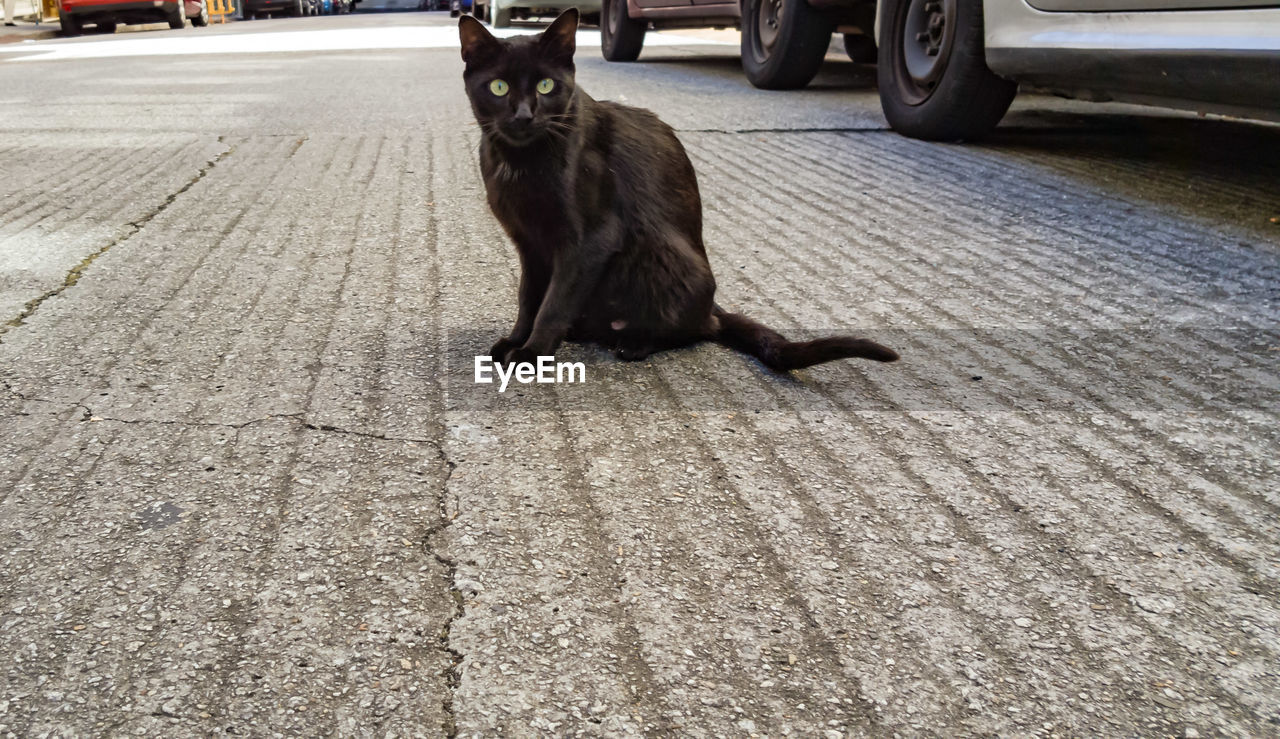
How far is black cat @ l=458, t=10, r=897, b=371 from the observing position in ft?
8.36

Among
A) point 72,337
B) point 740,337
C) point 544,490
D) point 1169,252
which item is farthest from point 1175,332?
point 72,337

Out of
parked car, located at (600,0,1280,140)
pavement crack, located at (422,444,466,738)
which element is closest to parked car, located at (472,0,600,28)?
parked car, located at (600,0,1280,140)

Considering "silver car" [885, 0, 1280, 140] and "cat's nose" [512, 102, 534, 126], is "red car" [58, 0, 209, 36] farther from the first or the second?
"cat's nose" [512, 102, 534, 126]

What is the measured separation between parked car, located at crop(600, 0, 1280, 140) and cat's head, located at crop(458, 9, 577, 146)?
2.59 meters

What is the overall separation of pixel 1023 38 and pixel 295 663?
429 cm

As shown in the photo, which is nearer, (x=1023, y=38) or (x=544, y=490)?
(x=544, y=490)

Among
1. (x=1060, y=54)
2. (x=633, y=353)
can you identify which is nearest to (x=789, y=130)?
(x=1060, y=54)

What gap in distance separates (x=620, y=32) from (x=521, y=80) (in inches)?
336

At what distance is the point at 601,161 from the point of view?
8.75 ft

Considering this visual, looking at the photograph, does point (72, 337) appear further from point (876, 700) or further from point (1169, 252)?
point (1169, 252)

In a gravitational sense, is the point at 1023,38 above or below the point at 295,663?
above

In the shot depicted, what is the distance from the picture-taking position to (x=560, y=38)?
259cm

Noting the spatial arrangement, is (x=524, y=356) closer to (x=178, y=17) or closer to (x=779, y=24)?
(x=779, y=24)

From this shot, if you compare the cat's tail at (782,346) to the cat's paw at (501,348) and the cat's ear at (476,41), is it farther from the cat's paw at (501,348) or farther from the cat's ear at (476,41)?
the cat's ear at (476,41)
